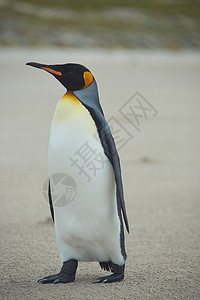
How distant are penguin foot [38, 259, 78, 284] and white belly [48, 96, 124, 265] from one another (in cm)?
10

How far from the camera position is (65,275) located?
103 inches

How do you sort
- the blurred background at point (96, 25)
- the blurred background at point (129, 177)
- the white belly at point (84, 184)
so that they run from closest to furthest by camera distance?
1. the white belly at point (84, 184)
2. the blurred background at point (129, 177)
3. the blurred background at point (96, 25)

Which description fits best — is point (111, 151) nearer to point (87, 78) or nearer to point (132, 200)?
point (87, 78)

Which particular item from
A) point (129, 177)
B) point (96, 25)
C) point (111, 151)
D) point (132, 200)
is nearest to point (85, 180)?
point (111, 151)

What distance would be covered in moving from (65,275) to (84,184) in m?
0.52

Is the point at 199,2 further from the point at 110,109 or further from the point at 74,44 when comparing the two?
the point at 110,109

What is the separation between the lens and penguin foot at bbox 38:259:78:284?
2605mm

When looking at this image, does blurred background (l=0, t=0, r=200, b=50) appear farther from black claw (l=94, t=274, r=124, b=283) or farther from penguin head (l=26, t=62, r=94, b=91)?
black claw (l=94, t=274, r=124, b=283)

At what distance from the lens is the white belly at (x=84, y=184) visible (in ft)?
8.32

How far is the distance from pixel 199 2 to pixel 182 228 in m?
47.2

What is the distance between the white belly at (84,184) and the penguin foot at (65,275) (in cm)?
10

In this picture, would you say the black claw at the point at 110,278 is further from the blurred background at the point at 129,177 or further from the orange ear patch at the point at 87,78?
the orange ear patch at the point at 87,78

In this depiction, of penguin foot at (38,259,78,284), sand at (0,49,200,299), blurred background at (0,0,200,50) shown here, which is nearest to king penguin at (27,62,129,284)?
penguin foot at (38,259,78,284)

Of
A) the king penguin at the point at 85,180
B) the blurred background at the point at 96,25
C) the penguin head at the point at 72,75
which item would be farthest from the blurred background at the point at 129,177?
the blurred background at the point at 96,25
